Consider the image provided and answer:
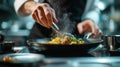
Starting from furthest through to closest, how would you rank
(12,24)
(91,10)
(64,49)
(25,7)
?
(12,24)
(91,10)
(25,7)
(64,49)

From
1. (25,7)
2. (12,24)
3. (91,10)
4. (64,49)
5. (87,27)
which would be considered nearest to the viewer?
(64,49)

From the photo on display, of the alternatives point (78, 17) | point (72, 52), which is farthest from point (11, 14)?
point (72, 52)

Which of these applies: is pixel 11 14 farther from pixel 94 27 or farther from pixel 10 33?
pixel 94 27

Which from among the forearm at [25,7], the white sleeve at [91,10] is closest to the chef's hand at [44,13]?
the forearm at [25,7]

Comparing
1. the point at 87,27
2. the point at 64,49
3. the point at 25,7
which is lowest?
the point at 64,49

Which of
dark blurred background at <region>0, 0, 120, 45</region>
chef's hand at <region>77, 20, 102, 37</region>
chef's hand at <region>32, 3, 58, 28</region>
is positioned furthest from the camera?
dark blurred background at <region>0, 0, 120, 45</region>

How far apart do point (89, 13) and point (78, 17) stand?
0.10m

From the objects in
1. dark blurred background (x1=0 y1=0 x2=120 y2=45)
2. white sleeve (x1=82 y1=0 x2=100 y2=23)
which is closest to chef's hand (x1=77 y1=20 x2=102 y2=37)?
white sleeve (x1=82 y1=0 x2=100 y2=23)

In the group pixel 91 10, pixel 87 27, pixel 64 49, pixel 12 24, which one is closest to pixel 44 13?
pixel 64 49

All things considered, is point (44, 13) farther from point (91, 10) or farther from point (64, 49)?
point (91, 10)

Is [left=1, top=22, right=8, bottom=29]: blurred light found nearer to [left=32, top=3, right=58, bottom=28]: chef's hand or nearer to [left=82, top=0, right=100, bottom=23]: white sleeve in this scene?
[left=82, top=0, right=100, bottom=23]: white sleeve

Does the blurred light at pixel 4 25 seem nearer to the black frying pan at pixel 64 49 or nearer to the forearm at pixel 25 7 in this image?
the forearm at pixel 25 7

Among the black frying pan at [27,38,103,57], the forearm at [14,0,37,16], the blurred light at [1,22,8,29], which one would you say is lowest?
the black frying pan at [27,38,103,57]

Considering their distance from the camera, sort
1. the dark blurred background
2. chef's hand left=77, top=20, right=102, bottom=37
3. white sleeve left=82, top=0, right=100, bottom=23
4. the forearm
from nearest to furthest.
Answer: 1. the forearm
2. chef's hand left=77, top=20, right=102, bottom=37
3. white sleeve left=82, top=0, right=100, bottom=23
4. the dark blurred background
